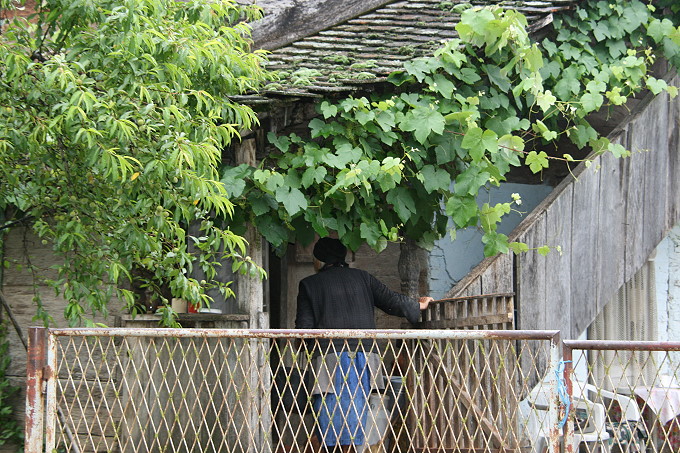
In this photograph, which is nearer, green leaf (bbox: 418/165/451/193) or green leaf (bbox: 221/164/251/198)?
green leaf (bbox: 221/164/251/198)

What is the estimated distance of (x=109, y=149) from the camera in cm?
474

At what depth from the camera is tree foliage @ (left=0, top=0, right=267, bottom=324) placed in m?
4.85

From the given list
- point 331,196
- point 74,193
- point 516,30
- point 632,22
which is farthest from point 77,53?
point 632,22

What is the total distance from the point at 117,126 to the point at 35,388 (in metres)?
1.45

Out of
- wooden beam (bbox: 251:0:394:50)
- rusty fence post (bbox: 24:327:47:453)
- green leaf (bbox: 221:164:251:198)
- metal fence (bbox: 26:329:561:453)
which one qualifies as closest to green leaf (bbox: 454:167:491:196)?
metal fence (bbox: 26:329:561:453)

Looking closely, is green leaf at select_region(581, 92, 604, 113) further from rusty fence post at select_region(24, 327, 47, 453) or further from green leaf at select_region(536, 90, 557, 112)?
rusty fence post at select_region(24, 327, 47, 453)

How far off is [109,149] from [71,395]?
334cm

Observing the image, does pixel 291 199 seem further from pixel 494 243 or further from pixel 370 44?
pixel 370 44

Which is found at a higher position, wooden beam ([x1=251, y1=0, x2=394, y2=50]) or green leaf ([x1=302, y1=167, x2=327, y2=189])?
wooden beam ([x1=251, y1=0, x2=394, y2=50])

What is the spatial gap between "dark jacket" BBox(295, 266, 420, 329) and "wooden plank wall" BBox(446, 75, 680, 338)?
425mm

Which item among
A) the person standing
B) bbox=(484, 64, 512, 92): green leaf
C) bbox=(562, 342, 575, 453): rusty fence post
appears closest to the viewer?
bbox=(562, 342, 575, 453): rusty fence post

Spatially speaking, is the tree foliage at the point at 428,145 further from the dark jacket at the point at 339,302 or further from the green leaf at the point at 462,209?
the dark jacket at the point at 339,302

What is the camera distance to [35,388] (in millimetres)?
4184

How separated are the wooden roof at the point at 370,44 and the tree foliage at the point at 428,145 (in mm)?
175
